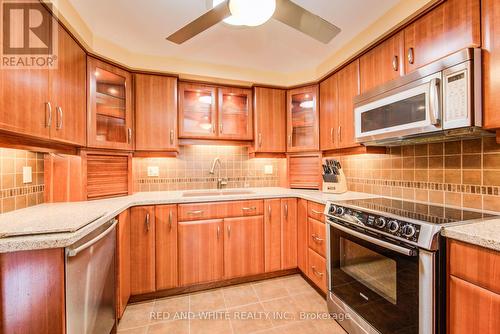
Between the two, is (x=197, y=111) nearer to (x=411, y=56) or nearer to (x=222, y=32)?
(x=222, y=32)

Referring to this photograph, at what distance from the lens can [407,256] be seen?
113cm

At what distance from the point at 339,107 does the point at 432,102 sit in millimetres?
922

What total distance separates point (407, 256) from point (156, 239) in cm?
183

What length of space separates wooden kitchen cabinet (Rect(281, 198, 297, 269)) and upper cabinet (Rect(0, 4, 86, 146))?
1.91 metres

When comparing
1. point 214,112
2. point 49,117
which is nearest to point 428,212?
point 214,112

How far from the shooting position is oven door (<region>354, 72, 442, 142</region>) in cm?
124

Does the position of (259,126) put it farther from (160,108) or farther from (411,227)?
(411,227)

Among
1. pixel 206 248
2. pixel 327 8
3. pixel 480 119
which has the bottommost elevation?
pixel 206 248

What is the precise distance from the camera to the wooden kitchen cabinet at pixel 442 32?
1.15 metres

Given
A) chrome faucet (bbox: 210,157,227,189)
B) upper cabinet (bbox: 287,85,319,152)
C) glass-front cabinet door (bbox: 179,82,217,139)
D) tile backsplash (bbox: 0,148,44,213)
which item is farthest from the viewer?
chrome faucet (bbox: 210,157,227,189)

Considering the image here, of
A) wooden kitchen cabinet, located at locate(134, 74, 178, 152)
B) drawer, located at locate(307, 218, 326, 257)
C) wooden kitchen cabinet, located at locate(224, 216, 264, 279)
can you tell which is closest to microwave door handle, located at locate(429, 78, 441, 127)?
drawer, located at locate(307, 218, 326, 257)

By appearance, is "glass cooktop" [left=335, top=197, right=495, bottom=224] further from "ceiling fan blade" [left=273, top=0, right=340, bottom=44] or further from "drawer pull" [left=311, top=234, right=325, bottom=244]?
"ceiling fan blade" [left=273, top=0, right=340, bottom=44]

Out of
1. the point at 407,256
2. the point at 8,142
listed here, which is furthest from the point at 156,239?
the point at 407,256

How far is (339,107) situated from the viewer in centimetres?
212
